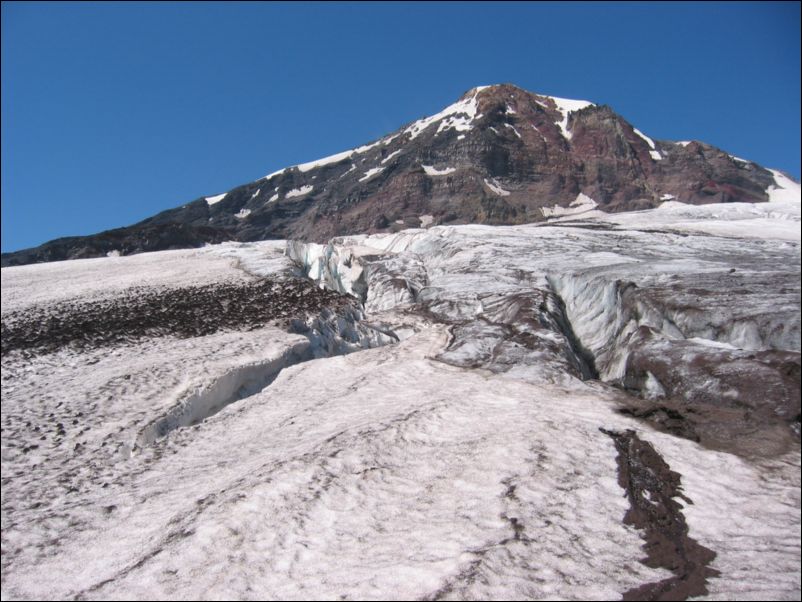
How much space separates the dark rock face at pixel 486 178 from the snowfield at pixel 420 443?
99623 millimetres

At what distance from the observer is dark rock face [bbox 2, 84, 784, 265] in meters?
126

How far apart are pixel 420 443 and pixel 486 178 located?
→ 133m

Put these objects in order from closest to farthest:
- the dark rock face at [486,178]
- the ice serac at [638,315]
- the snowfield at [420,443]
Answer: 1. the snowfield at [420,443]
2. the ice serac at [638,315]
3. the dark rock face at [486,178]

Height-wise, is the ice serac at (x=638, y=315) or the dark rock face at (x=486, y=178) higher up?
the dark rock face at (x=486, y=178)

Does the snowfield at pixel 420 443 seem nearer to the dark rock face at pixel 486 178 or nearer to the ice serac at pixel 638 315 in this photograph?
the ice serac at pixel 638 315

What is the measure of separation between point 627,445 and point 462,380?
16.3 feet

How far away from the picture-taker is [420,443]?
10.4 m

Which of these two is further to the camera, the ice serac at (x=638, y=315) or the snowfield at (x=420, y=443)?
the ice serac at (x=638, y=315)

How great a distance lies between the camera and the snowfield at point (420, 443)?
6.98m

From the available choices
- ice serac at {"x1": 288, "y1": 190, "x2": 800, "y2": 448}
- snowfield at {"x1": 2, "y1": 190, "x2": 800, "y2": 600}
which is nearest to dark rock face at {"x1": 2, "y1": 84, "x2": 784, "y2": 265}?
ice serac at {"x1": 288, "y1": 190, "x2": 800, "y2": 448}

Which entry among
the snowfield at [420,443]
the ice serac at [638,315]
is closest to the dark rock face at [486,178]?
the ice serac at [638,315]

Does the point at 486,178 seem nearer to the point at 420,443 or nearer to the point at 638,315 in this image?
the point at 638,315

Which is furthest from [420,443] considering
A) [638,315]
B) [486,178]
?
[486,178]

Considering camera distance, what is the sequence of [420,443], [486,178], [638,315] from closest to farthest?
[420,443], [638,315], [486,178]
